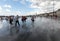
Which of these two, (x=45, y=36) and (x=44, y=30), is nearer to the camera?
(x=45, y=36)

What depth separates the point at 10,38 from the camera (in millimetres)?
1543

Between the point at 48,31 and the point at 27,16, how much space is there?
1.43 feet

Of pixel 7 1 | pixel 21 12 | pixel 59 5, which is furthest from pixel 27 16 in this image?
pixel 59 5

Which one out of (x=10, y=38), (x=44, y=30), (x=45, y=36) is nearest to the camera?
(x=10, y=38)

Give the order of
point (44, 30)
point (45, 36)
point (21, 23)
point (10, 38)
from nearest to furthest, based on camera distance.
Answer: point (10, 38), point (45, 36), point (44, 30), point (21, 23)

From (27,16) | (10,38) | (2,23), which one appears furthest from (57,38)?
(2,23)

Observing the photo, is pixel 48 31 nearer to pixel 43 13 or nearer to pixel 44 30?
pixel 44 30

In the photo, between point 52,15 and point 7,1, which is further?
point 52,15

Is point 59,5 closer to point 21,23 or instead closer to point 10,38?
point 21,23

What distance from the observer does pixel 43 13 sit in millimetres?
1865

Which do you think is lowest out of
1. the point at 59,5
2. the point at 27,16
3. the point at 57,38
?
the point at 57,38

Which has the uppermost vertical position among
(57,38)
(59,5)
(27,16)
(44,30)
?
(59,5)

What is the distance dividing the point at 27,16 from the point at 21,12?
0.43ft

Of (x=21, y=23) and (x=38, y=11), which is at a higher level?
(x=38, y=11)
